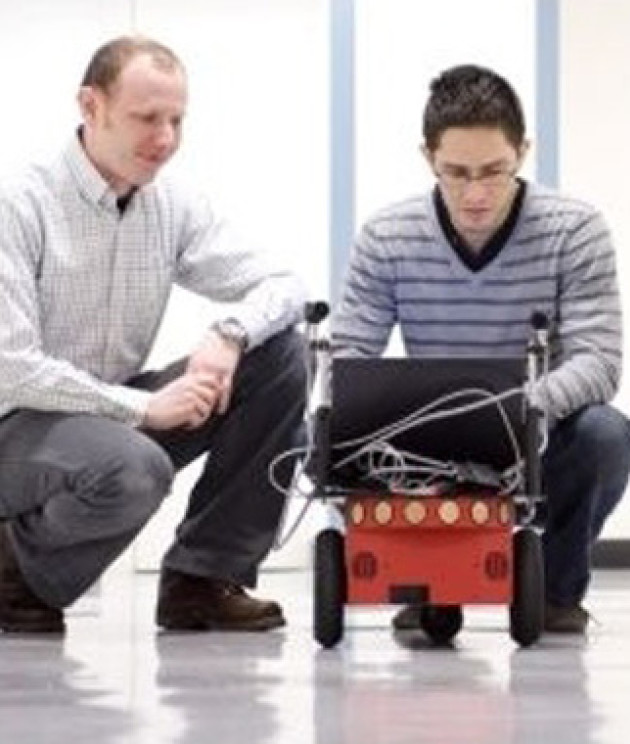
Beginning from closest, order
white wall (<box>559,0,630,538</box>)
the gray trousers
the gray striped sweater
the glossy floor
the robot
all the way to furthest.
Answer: the glossy floor
the robot
the gray trousers
the gray striped sweater
white wall (<box>559,0,630,538</box>)

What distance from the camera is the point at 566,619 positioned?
9.16 ft

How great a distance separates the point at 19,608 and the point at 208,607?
276 mm

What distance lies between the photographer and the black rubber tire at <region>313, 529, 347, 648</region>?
2518 mm

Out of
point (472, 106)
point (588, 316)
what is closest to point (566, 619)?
point (588, 316)

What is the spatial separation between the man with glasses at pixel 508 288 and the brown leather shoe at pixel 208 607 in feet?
0.70

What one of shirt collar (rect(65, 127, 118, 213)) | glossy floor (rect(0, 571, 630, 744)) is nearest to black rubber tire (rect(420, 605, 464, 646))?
glossy floor (rect(0, 571, 630, 744))

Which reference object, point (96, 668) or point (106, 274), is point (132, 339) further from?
point (96, 668)

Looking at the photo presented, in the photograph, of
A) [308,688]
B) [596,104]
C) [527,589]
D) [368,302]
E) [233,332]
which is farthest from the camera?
[596,104]

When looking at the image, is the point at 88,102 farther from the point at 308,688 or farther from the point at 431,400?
the point at 308,688

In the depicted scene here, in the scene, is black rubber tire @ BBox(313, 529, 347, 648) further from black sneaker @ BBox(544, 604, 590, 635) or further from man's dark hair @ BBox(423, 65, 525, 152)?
man's dark hair @ BBox(423, 65, 525, 152)

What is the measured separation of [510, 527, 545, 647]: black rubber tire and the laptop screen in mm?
131

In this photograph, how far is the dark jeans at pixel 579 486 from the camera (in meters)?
2.72

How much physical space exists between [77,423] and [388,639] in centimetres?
53

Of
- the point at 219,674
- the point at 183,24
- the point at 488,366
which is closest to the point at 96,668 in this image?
the point at 219,674
